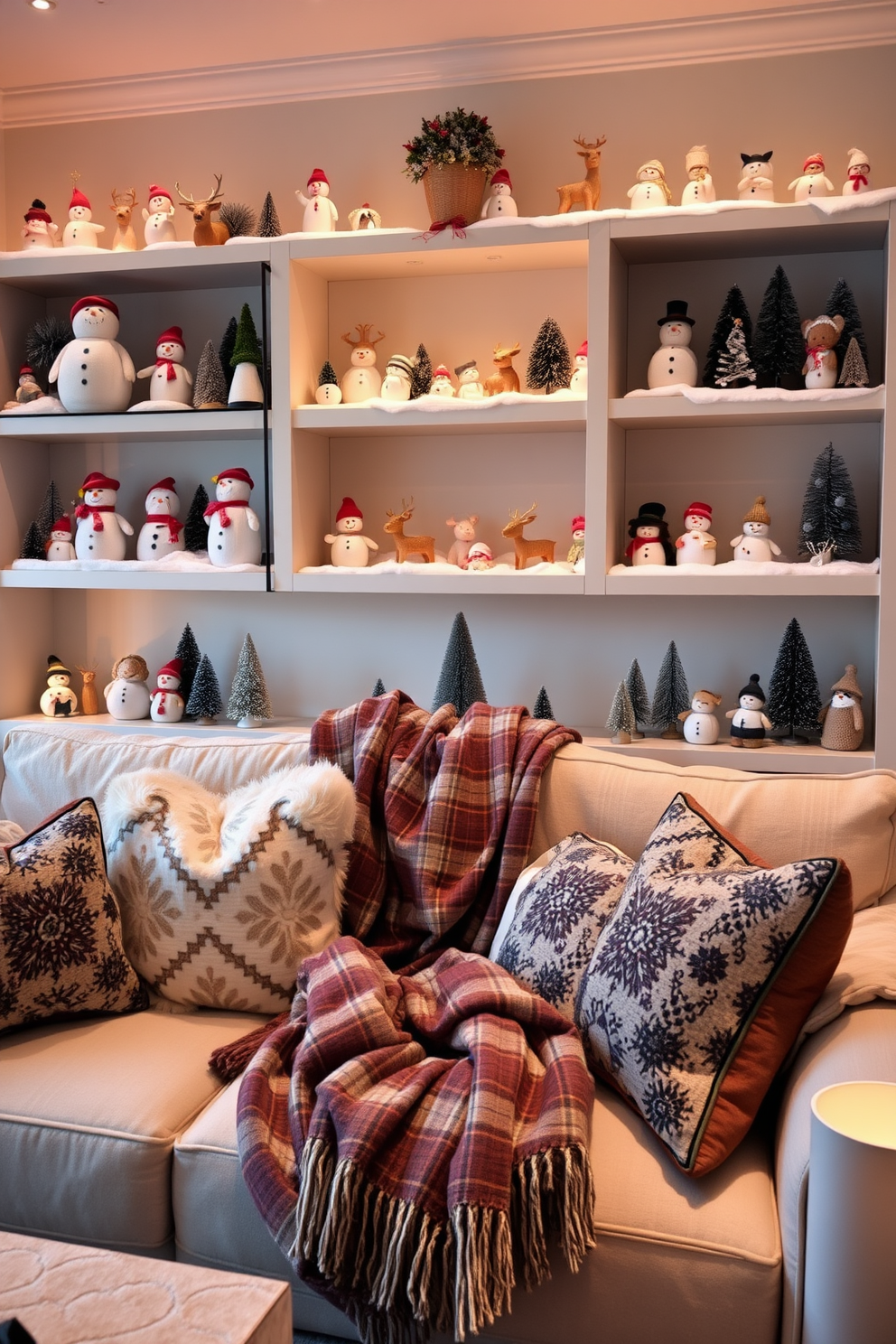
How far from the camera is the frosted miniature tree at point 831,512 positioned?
287cm

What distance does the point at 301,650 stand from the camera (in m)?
3.39

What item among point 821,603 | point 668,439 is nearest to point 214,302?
point 668,439

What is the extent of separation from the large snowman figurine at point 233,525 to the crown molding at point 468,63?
3.70 ft

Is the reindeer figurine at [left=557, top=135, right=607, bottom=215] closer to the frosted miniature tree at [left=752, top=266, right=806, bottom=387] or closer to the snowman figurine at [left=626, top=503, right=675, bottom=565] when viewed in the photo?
the frosted miniature tree at [left=752, top=266, right=806, bottom=387]

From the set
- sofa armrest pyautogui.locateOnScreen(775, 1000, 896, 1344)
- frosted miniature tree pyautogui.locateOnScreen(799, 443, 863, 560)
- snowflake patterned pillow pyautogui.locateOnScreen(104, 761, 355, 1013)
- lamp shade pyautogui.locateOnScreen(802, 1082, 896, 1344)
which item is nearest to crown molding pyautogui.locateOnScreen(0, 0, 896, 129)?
frosted miniature tree pyautogui.locateOnScreen(799, 443, 863, 560)

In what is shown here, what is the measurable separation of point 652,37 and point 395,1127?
2.77 meters

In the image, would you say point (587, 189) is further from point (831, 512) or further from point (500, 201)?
point (831, 512)

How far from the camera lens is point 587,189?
9.45 ft

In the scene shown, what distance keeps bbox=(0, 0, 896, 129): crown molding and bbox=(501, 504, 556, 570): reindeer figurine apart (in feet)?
3.96

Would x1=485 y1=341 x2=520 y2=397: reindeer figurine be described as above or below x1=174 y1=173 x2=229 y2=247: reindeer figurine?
below

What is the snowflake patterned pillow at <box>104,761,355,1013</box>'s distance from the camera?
1.90 m

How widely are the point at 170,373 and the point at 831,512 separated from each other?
1858 millimetres

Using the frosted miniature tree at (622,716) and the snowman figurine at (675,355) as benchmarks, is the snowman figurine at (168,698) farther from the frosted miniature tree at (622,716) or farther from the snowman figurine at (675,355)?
the snowman figurine at (675,355)

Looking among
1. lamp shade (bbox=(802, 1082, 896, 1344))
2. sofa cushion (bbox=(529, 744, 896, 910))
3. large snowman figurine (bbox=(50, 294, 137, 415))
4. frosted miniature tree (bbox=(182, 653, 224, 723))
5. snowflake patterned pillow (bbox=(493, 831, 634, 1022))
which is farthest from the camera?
frosted miniature tree (bbox=(182, 653, 224, 723))
